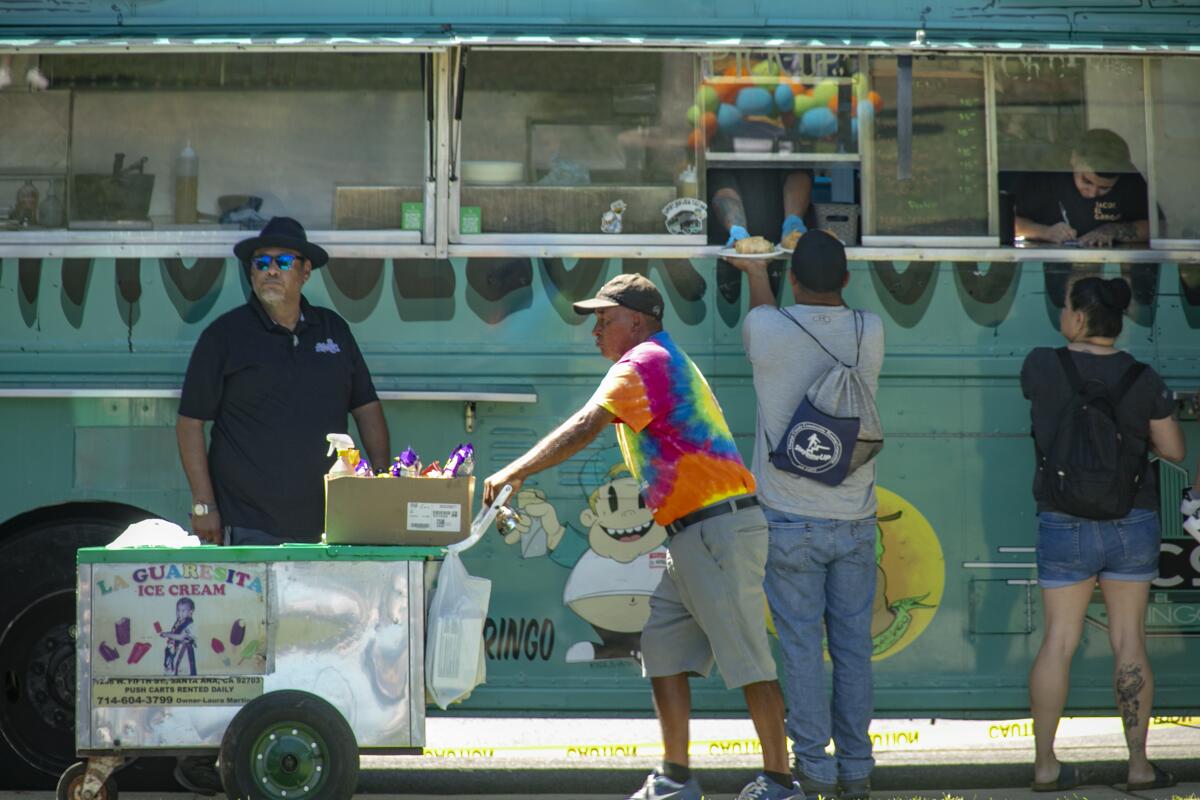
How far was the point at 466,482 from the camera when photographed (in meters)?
4.90

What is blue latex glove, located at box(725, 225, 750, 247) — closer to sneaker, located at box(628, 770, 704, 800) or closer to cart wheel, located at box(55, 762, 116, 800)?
sneaker, located at box(628, 770, 704, 800)

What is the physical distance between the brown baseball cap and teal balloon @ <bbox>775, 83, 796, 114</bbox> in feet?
4.64

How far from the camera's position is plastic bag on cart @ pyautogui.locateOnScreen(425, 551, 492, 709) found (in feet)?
15.7

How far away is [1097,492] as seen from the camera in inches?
224

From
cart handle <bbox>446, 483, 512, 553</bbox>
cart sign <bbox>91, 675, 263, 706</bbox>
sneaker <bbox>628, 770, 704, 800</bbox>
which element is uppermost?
cart handle <bbox>446, 483, 512, 553</bbox>

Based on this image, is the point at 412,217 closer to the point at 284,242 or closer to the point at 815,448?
the point at 284,242

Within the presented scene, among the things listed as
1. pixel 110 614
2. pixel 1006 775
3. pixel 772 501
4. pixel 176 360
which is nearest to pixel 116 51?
pixel 176 360

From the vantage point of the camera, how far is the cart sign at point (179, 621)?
481 cm

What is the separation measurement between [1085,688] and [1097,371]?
1.32 meters

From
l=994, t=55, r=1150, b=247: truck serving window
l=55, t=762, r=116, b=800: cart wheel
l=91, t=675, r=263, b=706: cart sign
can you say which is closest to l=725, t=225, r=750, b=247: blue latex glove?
l=994, t=55, r=1150, b=247: truck serving window

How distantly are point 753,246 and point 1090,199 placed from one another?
1.47 m

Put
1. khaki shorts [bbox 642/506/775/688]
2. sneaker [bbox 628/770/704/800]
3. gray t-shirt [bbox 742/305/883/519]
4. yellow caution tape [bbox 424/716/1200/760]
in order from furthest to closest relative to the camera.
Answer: yellow caution tape [bbox 424/716/1200/760] < gray t-shirt [bbox 742/305/883/519] < sneaker [bbox 628/770/704/800] < khaki shorts [bbox 642/506/775/688]

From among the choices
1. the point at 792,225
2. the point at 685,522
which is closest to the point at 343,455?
the point at 685,522

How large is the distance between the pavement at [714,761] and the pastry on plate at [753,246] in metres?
2.16
